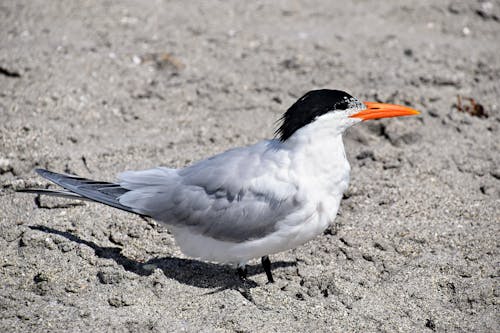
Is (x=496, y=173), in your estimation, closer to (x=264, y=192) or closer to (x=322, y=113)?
(x=322, y=113)

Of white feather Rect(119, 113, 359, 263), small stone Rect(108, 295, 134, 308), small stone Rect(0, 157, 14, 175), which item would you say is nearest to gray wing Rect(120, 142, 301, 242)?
white feather Rect(119, 113, 359, 263)

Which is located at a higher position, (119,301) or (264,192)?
(264,192)

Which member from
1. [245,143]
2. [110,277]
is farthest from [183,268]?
[245,143]

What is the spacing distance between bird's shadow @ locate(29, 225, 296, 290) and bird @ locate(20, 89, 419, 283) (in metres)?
0.16

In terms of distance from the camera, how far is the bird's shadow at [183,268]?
3.88m

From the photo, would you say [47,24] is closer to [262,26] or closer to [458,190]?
[262,26]

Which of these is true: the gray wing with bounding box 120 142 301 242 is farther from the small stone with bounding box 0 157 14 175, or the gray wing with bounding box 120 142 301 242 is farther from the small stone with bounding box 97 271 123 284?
the small stone with bounding box 0 157 14 175

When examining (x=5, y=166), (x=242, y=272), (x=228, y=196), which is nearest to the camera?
(x=228, y=196)

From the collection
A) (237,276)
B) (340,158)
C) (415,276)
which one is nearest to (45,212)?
(237,276)

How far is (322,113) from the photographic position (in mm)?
3555

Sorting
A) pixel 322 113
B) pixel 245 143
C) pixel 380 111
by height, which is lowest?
pixel 245 143

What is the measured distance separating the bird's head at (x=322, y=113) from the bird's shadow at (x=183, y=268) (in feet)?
3.07

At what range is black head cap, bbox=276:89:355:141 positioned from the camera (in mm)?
3541

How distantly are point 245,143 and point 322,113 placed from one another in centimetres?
157
